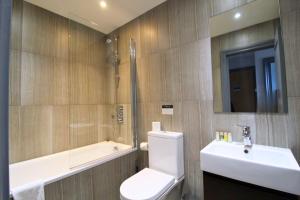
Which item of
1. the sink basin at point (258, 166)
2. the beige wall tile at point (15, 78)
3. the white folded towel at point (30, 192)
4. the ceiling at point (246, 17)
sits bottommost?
the white folded towel at point (30, 192)

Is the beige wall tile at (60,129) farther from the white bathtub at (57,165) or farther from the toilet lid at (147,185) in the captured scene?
the toilet lid at (147,185)

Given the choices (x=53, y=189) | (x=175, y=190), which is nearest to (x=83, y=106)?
(x=53, y=189)

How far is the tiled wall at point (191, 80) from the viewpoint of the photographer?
4.15 ft

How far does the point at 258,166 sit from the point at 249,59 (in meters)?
0.94

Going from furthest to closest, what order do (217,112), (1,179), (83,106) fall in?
1. (83,106)
2. (217,112)
3. (1,179)

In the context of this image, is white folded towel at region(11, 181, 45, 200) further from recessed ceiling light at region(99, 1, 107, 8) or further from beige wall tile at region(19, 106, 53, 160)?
recessed ceiling light at region(99, 1, 107, 8)

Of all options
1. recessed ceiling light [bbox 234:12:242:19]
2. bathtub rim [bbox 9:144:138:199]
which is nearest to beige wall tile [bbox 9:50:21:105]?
bathtub rim [bbox 9:144:138:199]

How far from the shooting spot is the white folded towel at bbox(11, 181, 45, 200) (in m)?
1.22

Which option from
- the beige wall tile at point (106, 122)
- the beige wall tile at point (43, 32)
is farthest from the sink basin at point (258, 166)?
the beige wall tile at point (43, 32)

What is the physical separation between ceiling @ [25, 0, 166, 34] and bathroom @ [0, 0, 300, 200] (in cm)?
2

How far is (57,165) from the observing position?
2.07 metres

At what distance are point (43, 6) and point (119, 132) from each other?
80.7 inches

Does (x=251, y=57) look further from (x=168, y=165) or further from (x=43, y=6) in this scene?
(x=43, y=6)

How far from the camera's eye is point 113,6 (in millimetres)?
2090
